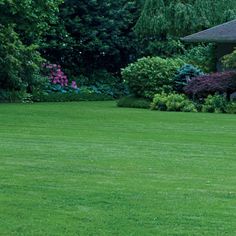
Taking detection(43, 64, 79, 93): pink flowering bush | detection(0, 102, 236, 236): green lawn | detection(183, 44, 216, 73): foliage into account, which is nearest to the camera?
detection(0, 102, 236, 236): green lawn

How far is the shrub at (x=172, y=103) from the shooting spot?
30891 millimetres

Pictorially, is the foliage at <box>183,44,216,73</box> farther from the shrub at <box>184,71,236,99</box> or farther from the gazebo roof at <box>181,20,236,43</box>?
the shrub at <box>184,71,236,99</box>

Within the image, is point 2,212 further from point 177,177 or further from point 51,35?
point 51,35

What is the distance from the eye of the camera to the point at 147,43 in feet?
152

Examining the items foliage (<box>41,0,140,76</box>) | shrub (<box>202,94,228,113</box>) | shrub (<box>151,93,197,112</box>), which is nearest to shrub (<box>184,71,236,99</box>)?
shrub (<box>151,93,197,112</box>)

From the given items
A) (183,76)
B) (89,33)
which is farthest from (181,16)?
(183,76)

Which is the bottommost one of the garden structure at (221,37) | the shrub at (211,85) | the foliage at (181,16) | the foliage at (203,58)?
the shrub at (211,85)

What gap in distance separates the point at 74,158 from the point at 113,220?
5519 millimetres

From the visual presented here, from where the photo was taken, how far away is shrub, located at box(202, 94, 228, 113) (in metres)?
30.1

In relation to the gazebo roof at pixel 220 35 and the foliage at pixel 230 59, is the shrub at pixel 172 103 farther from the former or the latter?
the gazebo roof at pixel 220 35

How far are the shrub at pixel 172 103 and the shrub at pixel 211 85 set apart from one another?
430mm

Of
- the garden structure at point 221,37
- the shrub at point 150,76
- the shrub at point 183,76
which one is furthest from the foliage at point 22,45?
the garden structure at point 221,37

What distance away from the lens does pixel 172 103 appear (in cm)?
3114

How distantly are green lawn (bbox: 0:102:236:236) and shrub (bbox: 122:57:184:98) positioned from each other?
11718 mm
